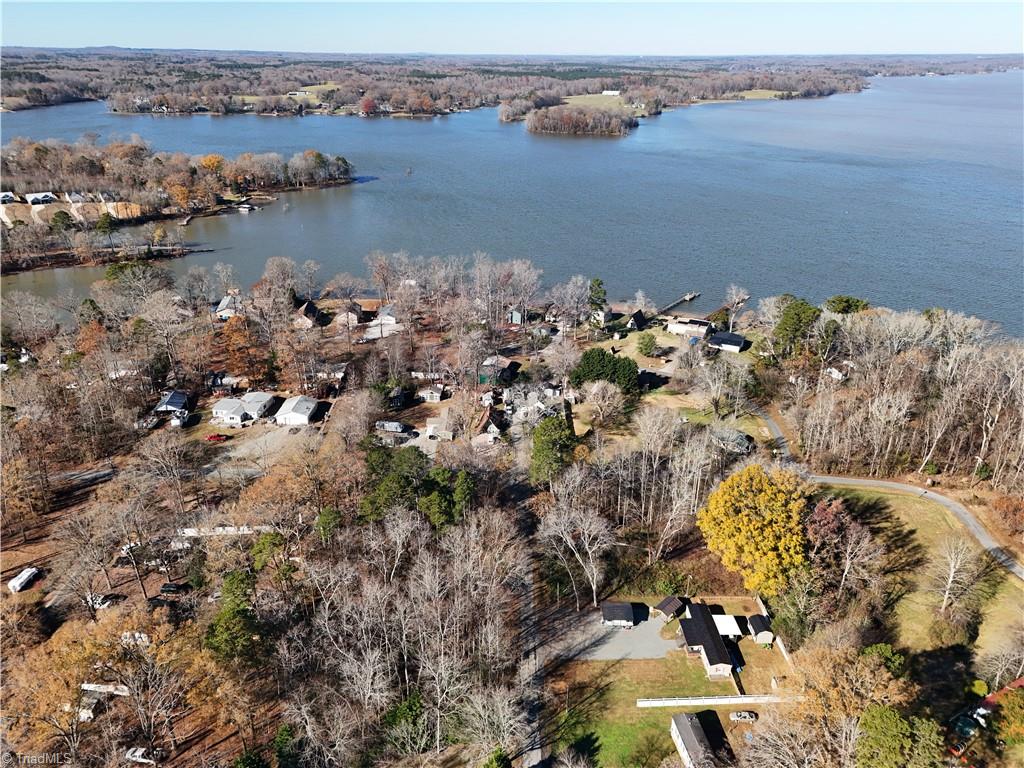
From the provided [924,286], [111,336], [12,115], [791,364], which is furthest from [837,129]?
[12,115]

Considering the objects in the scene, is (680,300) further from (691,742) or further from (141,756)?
(141,756)

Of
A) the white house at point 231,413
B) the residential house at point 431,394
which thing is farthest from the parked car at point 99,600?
the residential house at point 431,394

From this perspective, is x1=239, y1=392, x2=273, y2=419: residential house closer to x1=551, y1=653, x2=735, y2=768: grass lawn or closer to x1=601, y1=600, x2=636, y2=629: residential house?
x1=601, y1=600, x2=636, y2=629: residential house

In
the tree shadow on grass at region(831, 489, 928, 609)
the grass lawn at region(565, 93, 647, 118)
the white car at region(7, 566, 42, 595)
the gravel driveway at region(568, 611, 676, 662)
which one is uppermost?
the grass lawn at region(565, 93, 647, 118)

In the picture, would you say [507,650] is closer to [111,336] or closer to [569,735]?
[569,735]

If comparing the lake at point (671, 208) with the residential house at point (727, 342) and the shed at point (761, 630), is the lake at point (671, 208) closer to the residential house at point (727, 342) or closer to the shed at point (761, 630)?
the residential house at point (727, 342)

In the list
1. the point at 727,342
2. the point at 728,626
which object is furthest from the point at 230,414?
the point at 727,342

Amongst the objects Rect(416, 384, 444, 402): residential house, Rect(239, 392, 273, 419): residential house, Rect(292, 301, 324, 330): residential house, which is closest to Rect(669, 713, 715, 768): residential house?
Rect(416, 384, 444, 402): residential house
